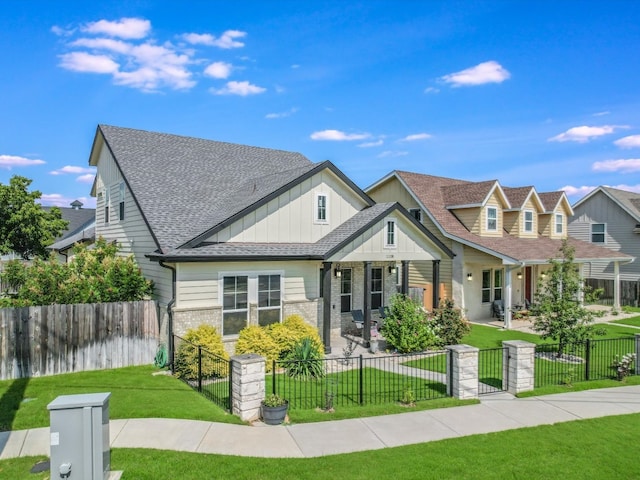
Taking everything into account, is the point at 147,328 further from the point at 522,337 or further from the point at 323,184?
A: the point at 522,337

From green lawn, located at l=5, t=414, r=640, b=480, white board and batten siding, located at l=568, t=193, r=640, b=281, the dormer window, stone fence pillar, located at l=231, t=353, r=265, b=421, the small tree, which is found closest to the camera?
green lawn, located at l=5, t=414, r=640, b=480

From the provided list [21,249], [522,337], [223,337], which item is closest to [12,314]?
[223,337]

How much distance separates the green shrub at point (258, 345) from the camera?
13.1 m

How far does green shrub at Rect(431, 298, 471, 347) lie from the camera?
53.1 feet

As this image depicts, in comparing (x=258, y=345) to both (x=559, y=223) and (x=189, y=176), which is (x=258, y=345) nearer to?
(x=189, y=176)

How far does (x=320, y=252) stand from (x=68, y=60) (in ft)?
36.3

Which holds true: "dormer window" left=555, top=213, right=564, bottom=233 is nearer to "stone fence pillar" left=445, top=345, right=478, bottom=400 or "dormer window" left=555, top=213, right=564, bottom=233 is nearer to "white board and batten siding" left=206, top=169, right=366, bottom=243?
"white board and batten siding" left=206, top=169, right=366, bottom=243

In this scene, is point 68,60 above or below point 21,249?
above

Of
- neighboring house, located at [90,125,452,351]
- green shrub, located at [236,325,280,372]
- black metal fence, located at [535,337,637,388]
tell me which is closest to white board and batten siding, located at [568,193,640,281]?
black metal fence, located at [535,337,637,388]

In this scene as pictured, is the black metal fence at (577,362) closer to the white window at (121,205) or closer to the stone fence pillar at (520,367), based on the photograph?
the stone fence pillar at (520,367)

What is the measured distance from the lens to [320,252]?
1502cm

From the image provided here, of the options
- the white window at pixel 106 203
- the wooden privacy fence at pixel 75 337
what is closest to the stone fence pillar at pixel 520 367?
the wooden privacy fence at pixel 75 337

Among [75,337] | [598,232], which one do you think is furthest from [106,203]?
[598,232]

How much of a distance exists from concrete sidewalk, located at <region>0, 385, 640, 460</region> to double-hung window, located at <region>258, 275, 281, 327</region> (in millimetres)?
6148
